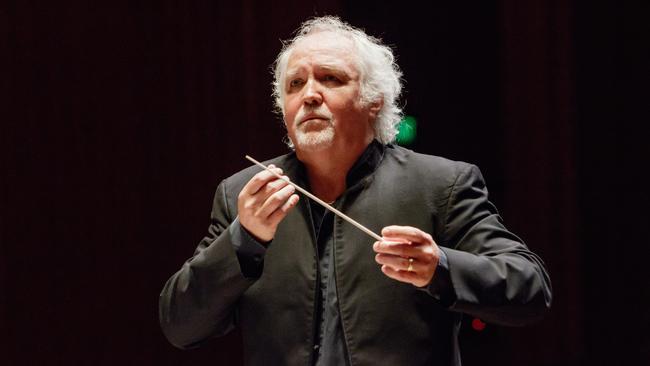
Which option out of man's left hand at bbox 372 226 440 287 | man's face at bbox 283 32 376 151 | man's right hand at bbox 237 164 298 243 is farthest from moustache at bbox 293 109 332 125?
man's left hand at bbox 372 226 440 287

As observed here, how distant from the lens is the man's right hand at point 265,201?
1423 mm

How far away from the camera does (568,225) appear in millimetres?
3262

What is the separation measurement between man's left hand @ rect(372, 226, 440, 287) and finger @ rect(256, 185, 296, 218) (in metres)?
0.20

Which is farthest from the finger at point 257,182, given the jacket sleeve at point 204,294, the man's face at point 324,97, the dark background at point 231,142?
the dark background at point 231,142

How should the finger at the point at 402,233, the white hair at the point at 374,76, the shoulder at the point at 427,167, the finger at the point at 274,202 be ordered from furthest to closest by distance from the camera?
the white hair at the point at 374,76 < the shoulder at the point at 427,167 < the finger at the point at 274,202 < the finger at the point at 402,233

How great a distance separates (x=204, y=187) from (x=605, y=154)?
1.70m

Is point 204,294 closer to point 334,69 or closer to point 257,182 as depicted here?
point 257,182

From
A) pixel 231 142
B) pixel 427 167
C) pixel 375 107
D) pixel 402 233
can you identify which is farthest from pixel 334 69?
pixel 231 142

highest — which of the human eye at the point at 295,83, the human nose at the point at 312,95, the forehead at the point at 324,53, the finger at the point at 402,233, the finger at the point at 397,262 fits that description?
the forehead at the point at 324,53

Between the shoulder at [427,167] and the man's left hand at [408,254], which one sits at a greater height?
the shoulder at [427,167]

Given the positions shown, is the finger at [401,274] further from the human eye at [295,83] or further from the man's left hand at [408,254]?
the human eye at [295,83]

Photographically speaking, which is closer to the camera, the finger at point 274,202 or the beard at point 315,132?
the finger at point 274,202

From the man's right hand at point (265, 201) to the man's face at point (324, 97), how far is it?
0.23 meters

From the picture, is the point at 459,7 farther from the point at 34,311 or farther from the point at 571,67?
the point at 34,311
